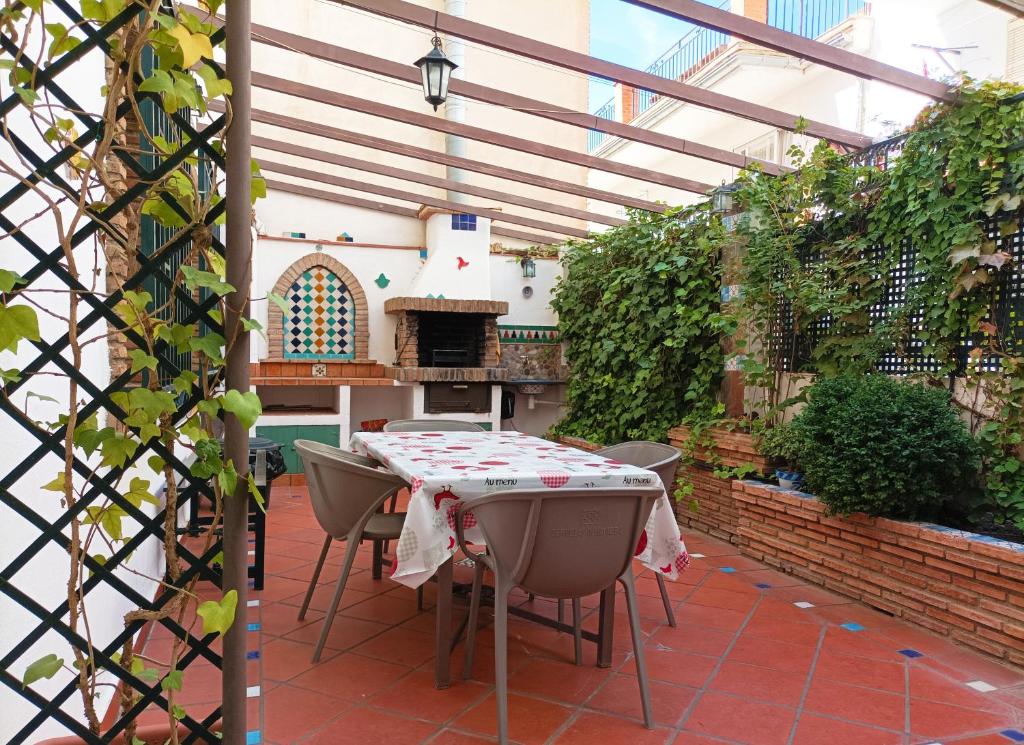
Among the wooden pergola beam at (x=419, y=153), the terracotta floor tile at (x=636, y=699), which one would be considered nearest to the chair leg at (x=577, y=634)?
the terracotta floor tile at (x=636, y=699)

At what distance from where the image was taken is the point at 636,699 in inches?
100.0

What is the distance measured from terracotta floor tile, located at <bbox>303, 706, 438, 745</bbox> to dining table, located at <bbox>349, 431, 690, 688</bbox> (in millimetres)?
271

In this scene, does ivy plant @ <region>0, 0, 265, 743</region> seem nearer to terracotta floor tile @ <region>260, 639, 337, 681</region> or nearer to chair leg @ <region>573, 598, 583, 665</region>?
terracotta floor tile @ <region>260, 639, 337, 681</region>

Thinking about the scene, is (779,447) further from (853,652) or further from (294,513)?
(294,513)

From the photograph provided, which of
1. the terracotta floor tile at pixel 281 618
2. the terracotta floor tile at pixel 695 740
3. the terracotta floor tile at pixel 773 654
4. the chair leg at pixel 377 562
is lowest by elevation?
the terracotta floor tile at pixel 773 654

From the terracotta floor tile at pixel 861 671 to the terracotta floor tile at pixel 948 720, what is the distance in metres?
0.14

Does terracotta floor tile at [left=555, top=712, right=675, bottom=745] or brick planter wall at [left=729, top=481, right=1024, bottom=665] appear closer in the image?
terracotta floor tile at [left=555, top=712, right=675, bottom=745]

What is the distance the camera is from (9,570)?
113 centimetres

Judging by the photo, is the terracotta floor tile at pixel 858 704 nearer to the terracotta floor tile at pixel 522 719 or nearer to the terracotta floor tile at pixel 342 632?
the terracotta floor tile at pixel 522 719

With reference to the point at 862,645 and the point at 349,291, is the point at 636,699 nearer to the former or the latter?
the point at 862,645

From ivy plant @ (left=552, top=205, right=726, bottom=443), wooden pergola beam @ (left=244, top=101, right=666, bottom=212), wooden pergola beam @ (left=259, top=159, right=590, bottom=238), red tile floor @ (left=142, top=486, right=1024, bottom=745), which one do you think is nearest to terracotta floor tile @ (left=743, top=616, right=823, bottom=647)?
red tile floor @ (left=142, top=486, right=1024, bottom=745)

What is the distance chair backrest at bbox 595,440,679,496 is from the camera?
314 cm

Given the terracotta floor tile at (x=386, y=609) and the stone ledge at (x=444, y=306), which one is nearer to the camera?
the terracotta floor tile at (x=386, y=609)

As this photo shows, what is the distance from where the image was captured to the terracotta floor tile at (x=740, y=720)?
2291 mm
